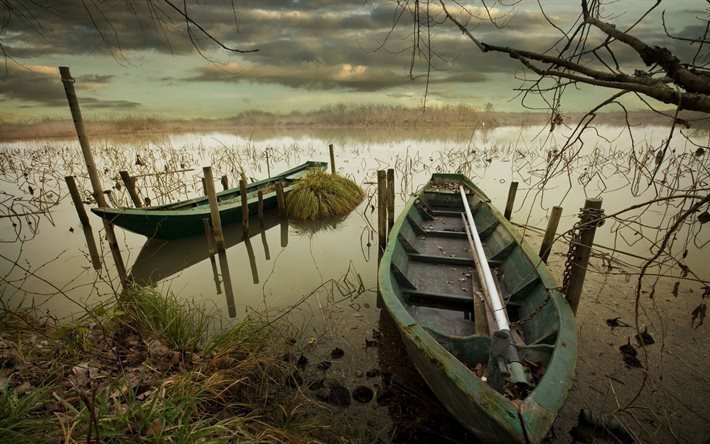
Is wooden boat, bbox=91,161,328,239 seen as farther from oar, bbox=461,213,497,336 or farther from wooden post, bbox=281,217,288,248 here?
oar, bbox=461,213,497,336

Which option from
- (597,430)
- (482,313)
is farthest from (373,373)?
(597,430)

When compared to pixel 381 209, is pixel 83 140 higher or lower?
higher

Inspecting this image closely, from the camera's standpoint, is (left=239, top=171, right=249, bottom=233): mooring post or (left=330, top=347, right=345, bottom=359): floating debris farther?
(left=239, top=171, right=249, bottom=233): mooring post

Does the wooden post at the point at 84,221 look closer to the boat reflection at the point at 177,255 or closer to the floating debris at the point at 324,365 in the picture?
the boat reflection at the point at 177,255

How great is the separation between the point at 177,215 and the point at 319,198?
13.6ft

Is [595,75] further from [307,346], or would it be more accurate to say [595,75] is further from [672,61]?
[307,346]

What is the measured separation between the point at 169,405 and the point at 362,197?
10110 millimetres

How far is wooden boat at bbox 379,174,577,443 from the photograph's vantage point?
87.2 inches

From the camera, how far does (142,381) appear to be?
2727 millimetres

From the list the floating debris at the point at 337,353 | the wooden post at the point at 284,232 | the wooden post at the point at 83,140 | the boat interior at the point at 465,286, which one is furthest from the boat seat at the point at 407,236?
the wooden post at the point at 83,140

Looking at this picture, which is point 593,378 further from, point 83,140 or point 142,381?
point 83,140

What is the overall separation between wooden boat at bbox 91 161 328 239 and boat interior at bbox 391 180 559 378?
4.59 m

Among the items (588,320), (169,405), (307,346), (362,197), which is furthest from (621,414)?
(362,197)

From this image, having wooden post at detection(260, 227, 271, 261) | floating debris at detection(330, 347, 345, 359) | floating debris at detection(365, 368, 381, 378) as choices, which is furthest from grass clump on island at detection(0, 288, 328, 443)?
wooden post at detection(260, 227, 271, 261)
